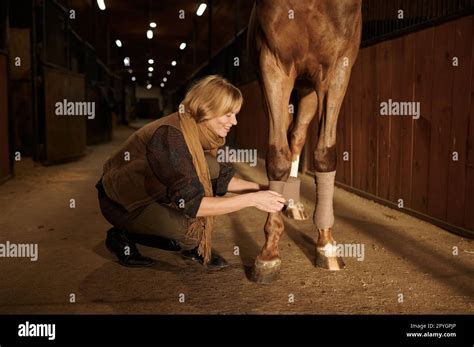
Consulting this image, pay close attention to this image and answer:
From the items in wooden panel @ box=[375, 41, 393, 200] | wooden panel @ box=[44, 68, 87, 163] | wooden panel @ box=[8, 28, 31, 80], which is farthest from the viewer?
wooden panel @ box=[8, 28, 31, 80]

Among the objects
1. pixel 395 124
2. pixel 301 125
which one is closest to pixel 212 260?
pixel 301 125

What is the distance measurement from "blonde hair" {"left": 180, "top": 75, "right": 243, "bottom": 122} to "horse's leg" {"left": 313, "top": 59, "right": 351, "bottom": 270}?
0.66 m

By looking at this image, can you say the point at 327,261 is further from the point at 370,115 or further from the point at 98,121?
the point at 98,121

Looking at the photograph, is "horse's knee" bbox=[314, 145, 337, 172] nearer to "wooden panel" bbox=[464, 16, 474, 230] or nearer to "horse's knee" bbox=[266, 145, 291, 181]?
"horse's knee" bbox=[266, 145, 291, 181]

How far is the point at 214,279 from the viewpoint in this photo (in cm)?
255

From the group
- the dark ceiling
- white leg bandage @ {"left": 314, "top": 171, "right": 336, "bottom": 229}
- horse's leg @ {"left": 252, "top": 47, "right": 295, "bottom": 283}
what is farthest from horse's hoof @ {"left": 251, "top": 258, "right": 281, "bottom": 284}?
the dark ceiling

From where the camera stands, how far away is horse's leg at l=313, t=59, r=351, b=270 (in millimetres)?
2742

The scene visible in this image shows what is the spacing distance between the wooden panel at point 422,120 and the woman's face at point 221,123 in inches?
89.0

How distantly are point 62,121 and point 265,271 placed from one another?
24.0 feet

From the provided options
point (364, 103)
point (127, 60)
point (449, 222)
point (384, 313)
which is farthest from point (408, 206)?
point (127, 60)

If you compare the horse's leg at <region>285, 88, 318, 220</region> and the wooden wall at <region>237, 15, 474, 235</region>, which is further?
the horse's leg at <region>285, 88, 318, 220</region>

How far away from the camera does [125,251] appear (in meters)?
→ 2.79

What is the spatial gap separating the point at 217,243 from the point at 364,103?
107 inches
